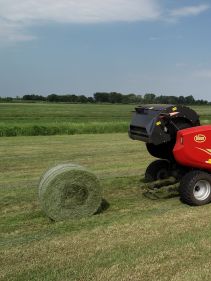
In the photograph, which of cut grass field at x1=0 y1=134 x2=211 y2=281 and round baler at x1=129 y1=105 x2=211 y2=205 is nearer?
cut grass field at x1=0 y1=134 x2=211 y2=281

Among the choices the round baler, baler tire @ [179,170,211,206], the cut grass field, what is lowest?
the cut grass field

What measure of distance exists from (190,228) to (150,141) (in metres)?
1.89

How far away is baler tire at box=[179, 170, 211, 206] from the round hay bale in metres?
1.45

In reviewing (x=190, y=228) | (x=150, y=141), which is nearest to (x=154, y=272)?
(x=190, y=228)

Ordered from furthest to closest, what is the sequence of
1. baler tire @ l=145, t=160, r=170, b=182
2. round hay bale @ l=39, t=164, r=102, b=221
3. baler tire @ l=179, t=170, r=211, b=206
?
baler tire @ l=145, t=160, r=170, b=182 → baler tire @ l=179, t=170, r=211, b=206 → round hay bale @ l=39, t=164, r=102, b=221

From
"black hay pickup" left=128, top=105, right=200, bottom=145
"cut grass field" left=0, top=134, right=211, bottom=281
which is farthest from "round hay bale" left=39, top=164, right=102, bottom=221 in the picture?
"black hay pickup" left=128, top=105, right=200, bottom=145

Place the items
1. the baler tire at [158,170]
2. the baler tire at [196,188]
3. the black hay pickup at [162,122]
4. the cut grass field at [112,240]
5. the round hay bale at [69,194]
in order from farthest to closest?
the baler tire at [158,170] → the black hay pickup at [162,122] → the baler tire at [196,188] → the round hay bale at [69,194] → the cut grass field at [112,240]

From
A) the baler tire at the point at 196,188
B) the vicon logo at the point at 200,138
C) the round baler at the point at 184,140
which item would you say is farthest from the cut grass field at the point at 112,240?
the vicon logo at the point at 200,138

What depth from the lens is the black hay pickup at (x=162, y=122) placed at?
315 inches

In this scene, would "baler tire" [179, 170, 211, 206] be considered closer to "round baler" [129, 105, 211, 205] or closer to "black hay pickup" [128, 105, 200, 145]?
"round baler" [129, 105, 211, 205]

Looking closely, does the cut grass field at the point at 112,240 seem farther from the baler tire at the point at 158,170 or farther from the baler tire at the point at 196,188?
the baler tire at the point at 158,170

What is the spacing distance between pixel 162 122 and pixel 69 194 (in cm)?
201

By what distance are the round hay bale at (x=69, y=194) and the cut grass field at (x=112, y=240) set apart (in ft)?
0.63

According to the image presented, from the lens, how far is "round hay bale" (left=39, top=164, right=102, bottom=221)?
23.1 ft
